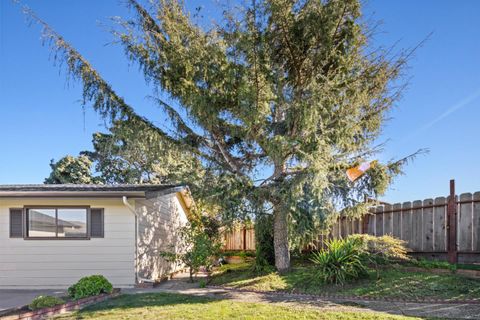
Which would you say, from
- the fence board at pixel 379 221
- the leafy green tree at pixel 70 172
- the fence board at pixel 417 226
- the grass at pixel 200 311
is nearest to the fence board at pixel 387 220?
the fence board at pixel 379 221

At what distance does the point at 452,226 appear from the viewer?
28.3 ft

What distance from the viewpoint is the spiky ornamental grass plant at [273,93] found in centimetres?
873

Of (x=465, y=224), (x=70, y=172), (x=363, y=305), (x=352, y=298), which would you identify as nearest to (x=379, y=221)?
(x=465, y=224)

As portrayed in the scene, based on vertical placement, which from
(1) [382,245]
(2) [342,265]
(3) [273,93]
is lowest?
(2) [342,265]

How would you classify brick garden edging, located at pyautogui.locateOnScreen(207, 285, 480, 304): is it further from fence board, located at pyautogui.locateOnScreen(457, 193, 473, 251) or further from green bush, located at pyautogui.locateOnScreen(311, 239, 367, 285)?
fence board, located at pyautogui.locateOnScreen(457, 193, 473, 251)

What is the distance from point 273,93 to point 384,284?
5.21 meters

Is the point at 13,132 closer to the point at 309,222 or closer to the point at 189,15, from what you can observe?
the point at 189,15

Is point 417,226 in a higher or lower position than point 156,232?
higher

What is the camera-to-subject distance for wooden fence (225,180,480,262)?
8.30 m

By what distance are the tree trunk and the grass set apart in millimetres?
3149

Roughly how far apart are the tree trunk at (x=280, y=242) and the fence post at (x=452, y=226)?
410cm

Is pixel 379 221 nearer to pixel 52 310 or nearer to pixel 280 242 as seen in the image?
pixel 280 242

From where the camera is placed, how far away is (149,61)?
9359 millimetres

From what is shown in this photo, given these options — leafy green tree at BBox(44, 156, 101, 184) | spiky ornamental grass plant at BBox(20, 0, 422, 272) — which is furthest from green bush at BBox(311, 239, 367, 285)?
leafy green tree at BBox(44, 156, 101, 184)
